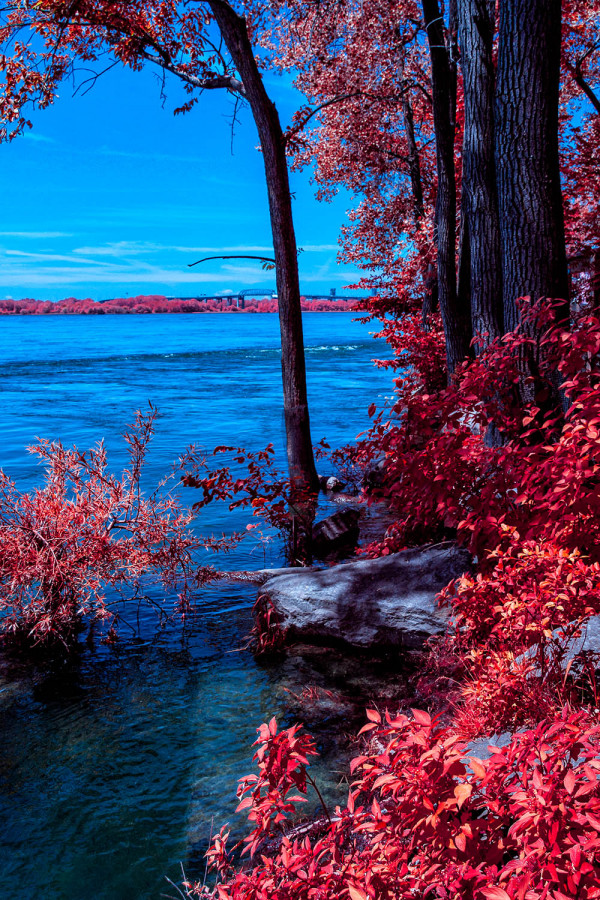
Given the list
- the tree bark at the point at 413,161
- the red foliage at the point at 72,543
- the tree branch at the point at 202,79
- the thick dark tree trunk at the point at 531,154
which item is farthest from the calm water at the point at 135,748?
the tree bark at the point at 413,161

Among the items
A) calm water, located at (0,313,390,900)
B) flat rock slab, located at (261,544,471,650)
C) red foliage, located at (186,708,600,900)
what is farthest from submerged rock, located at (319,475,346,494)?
red foliage, located at (186,708,600,900)

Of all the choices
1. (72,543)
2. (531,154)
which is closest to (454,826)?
(72,543)

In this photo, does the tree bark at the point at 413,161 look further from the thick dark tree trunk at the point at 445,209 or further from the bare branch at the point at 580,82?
the thick dark tree trunk at the point at 445,209

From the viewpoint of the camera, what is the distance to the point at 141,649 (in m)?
6.04

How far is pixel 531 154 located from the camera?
209 inches

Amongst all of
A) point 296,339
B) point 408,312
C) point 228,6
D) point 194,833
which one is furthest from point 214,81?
point 408,312

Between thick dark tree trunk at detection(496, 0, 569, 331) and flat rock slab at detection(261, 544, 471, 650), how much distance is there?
2326mm

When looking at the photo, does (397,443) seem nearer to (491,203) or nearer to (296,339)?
(491,203)

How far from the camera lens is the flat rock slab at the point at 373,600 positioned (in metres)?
5.23

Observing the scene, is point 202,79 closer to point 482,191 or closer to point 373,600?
point 482,191

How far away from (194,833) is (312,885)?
6.48 feet

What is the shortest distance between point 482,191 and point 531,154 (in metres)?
0.92

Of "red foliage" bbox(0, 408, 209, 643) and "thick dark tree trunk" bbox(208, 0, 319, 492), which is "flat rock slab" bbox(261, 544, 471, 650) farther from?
"thick dark tree trunk" bbox(208, 0, 319, 492)

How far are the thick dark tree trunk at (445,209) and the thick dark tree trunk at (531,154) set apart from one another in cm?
298
